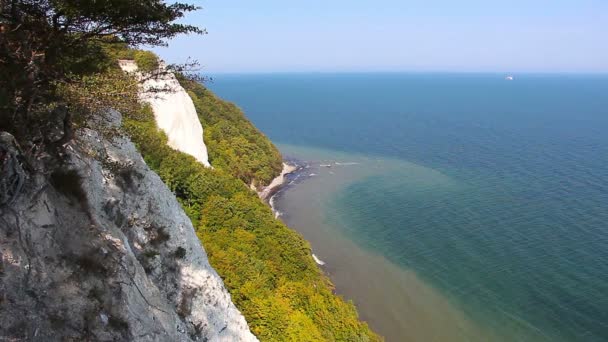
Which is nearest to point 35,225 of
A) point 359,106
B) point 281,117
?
point 281,117

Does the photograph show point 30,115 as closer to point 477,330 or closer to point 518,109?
point 477,330

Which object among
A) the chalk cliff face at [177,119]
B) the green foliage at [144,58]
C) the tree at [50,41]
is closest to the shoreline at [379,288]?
the chalk cliff face at [177,119]

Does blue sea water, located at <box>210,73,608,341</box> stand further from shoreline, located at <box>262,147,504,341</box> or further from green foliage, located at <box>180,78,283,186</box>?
green foliage, located at <box>180,78,283,186</box>

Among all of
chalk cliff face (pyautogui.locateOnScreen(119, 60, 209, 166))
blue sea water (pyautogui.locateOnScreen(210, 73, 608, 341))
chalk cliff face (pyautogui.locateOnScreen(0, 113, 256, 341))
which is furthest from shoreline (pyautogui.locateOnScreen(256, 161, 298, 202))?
chalk cliff face (pyautogui.locateOnScreen(0, 113, 256, 341))

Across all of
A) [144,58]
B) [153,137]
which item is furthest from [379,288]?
[144,58]

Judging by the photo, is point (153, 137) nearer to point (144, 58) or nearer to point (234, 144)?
point (144, 58)

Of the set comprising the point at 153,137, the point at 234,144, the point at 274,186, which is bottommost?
the point at 274,186
